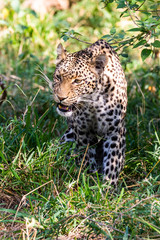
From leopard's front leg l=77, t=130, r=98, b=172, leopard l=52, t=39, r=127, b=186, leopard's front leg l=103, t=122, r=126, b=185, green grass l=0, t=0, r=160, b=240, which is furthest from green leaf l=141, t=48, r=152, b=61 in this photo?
leopard's front leg l=77, t=130, r=98, b=172

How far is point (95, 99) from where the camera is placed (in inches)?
208

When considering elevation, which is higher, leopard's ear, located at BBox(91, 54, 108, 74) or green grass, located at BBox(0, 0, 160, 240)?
leopard's ear, located at BBox(91, 54, 108, 74)

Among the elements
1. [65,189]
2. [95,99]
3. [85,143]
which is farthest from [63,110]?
[65,189]

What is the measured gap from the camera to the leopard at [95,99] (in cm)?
508

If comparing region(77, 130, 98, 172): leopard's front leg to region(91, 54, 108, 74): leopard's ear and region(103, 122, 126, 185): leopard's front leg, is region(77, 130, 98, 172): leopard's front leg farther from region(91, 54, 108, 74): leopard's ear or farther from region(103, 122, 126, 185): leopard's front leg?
region(91, 54, 108, 74): leopard's ear

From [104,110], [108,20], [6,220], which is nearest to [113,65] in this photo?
[104,110]

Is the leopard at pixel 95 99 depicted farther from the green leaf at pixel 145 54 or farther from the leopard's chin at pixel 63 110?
the green leaf at pixel 145 54

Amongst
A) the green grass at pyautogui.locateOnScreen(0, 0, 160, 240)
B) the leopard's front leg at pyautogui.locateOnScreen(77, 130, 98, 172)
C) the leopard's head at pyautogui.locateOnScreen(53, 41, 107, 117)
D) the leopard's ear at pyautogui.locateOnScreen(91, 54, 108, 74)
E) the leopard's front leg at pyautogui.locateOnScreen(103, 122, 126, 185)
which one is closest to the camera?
the green grass at pyautogui.locateOnScreen(0, 0, 160, 240)

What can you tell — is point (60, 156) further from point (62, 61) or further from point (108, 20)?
point (108, 20)

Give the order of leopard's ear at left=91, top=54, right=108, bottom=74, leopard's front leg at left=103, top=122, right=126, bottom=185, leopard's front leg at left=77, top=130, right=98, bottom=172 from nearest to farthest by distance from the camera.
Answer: leopard's ear at left=91, top=54, right=108, bottom=74 < leopard's front leg at left=103, top=122, right=126, bottom=185 < leopard's front leg at left=77, top=130, right=98, bottom=172

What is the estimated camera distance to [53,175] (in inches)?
199

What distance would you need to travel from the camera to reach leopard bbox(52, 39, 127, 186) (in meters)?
5.08

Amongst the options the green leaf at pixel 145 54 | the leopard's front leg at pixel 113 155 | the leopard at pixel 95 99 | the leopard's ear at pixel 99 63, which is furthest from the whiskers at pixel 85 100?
the green leaf at pixel 145 54

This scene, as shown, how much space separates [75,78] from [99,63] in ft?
1.24
